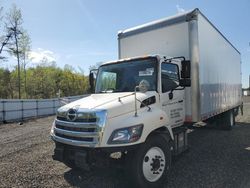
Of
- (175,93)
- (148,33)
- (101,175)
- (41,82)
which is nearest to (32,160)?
(101,175)

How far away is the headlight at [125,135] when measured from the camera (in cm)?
452

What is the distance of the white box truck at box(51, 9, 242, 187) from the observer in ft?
15.1

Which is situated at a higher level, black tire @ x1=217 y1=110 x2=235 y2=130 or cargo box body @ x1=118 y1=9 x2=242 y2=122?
cargo box body @ x1=118 y1=9 x2=242 y2=122

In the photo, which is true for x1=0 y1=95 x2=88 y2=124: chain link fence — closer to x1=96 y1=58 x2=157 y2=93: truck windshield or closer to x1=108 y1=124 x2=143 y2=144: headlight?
x1=96 y1=58 x2=157 y2=93: truck windshield

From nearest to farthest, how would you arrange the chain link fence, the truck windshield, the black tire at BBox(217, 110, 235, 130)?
the truck windshield → the black tire at BBox(217, 110, 235, 130) → the chain link fence

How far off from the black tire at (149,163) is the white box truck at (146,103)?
0.7 inches

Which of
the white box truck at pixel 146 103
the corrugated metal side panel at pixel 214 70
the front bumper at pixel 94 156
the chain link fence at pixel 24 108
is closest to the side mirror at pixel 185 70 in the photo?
the white box truck at pixel 146 103

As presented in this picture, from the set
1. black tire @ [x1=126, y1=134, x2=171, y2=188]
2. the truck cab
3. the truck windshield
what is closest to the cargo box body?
the truck cab

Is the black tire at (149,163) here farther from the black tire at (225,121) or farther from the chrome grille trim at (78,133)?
the black tire at (225,121)

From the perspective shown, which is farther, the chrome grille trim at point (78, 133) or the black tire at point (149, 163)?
the black tire at point (149, 163)

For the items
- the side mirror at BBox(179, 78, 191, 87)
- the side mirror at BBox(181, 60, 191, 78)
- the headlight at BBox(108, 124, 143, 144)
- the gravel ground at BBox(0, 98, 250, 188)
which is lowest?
the gravel ground at BBox(0, 98, 250, 188)

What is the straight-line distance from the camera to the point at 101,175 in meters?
5.92

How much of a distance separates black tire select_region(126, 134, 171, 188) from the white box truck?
0.06 ft

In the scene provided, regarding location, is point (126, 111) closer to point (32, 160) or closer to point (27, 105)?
point (32, 160)
